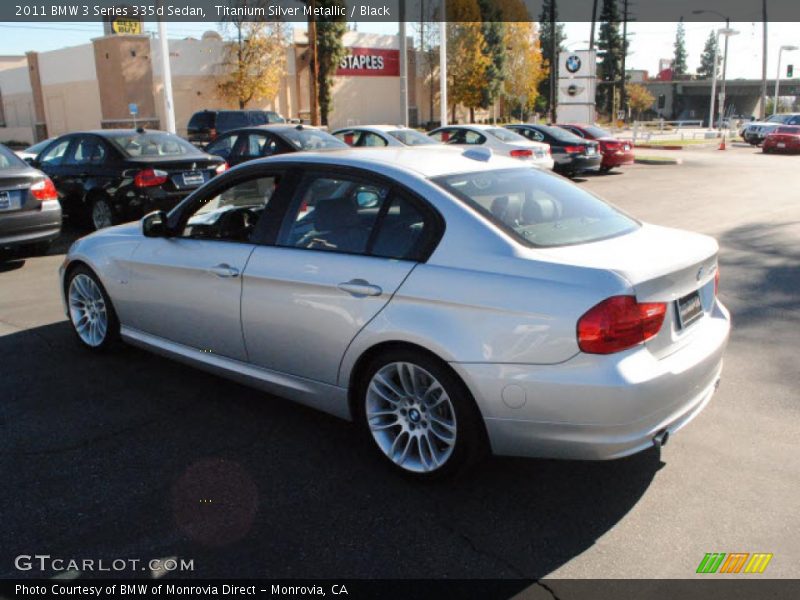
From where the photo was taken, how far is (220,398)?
187 inches

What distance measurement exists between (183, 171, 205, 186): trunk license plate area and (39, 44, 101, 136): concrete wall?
123 feet

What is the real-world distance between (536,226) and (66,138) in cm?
985

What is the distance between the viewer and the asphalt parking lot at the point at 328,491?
10.0ft

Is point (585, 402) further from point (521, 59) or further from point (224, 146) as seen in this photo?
point (521, 59)

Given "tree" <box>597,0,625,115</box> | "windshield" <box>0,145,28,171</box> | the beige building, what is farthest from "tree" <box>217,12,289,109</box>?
"tree" <box>597,0,625,115</box>

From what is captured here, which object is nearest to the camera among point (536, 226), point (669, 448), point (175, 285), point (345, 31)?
point (536, 226)

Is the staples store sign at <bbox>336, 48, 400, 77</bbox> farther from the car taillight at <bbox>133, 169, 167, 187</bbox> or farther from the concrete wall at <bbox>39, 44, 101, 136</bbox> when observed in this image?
the car taillight at <bbox>133, 169, 167, 187</bbox>

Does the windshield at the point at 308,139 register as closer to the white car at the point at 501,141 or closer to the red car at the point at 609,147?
the white car at the point at 501,141

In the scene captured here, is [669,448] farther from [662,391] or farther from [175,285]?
[175,285]

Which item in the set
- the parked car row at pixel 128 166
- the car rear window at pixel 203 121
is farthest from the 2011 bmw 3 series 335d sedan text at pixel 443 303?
the car rear window at pixel 203 121

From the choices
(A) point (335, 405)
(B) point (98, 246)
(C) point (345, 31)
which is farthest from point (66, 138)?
(C) point (345, 31)

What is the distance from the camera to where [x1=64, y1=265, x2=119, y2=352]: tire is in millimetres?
→ 5355

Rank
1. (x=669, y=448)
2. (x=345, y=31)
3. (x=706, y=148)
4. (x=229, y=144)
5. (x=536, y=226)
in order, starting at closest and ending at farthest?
(x=536, y=226) → (x=669, y=448) → (x=229, y=144) → (x=706, y=148) → (x=345, y=31)

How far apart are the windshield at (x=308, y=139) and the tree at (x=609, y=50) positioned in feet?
229
